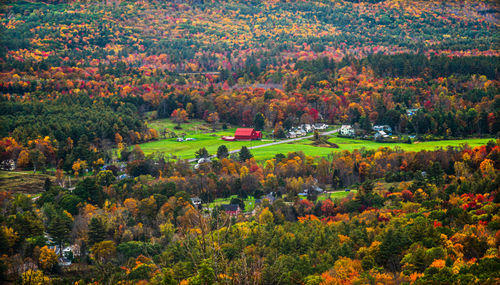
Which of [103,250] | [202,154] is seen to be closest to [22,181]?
[103,250]

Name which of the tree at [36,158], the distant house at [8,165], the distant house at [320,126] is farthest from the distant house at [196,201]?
the distant house at [320,126]

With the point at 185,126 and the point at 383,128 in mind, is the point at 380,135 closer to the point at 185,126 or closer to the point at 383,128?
the point at 383,128

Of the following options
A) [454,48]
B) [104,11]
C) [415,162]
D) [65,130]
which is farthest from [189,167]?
[104,11]

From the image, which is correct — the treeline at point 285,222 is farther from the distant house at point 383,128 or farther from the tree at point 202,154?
the distant house at point 383,128

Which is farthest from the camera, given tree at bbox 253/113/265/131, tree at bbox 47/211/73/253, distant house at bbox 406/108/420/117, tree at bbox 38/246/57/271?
tree at bbox 253/113/265/131

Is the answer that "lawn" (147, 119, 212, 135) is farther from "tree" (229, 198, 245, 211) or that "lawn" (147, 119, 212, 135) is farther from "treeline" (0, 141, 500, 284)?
"tree" (229, 198, 245, 211)

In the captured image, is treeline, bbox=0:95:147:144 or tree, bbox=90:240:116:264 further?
treeline, bbox=0:95:147:144

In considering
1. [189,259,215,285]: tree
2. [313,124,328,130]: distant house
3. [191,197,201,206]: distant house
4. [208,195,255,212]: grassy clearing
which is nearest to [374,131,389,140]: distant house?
[313,124,328,130]: distant house

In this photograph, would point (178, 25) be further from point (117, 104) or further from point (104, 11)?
point (117, 104)
